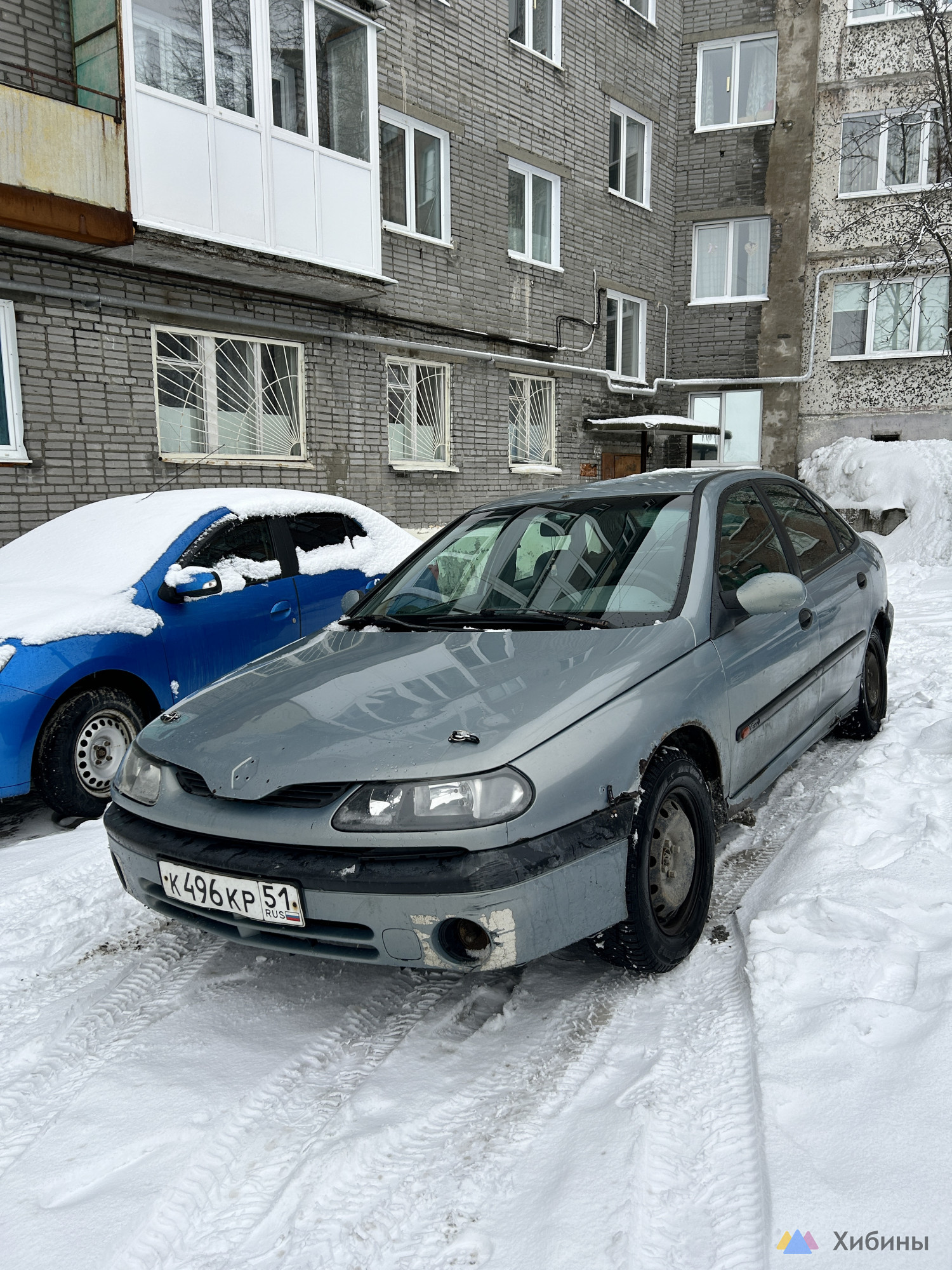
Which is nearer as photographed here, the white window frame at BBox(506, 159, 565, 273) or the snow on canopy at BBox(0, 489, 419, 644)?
the snow on canopy at BBox(0, 489, 419, 644)

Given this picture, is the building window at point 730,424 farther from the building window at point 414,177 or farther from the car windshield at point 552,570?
the car windshield at point 552,570

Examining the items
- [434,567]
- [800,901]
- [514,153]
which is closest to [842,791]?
[800,901]

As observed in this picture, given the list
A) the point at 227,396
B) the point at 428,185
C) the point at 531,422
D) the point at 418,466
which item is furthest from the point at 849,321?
the point at 227,396

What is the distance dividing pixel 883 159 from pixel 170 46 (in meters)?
14.4

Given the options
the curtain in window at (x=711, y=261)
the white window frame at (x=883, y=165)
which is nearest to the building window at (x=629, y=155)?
the curtain in window at (x=711, y=261)

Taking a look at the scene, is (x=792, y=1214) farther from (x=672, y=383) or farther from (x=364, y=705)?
(x=672, y=383)

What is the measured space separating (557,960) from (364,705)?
3.39ft

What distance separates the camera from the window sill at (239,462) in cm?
988

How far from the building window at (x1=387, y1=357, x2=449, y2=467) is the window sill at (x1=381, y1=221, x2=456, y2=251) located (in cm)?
157

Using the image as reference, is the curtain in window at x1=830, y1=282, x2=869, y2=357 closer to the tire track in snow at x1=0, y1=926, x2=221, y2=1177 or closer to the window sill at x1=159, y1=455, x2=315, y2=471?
the window sill at x1=159, y1=455, x2=315, y2=471

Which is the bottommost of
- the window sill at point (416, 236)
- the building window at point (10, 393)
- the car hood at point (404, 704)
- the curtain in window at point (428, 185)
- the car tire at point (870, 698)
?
the car tire at point (870, 698)

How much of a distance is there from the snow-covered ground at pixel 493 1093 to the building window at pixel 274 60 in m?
8.50

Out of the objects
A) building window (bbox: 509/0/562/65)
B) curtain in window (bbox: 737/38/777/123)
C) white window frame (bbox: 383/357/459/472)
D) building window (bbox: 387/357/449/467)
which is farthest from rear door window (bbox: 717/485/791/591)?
curtain in window (bbox: 737/38/777/123)

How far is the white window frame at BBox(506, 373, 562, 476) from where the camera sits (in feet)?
47.8
